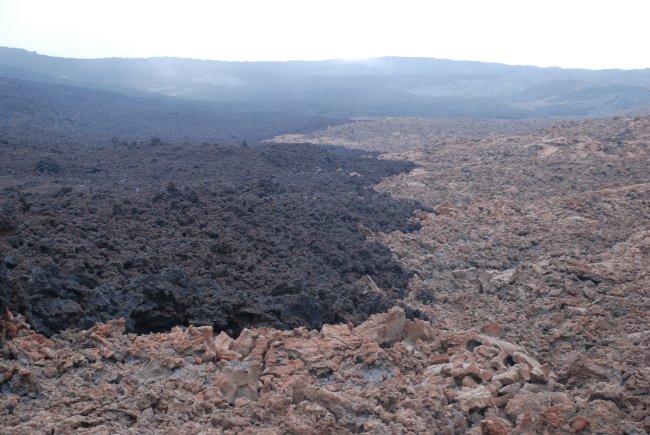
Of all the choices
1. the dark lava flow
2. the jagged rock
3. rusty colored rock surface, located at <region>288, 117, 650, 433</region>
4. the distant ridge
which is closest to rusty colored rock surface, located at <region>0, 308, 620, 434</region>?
the jagged rock

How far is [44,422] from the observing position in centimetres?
392

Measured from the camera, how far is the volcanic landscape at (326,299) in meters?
4.23

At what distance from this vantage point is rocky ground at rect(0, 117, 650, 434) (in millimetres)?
4160

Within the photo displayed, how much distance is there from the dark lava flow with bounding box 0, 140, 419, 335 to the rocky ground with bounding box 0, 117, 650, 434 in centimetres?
4

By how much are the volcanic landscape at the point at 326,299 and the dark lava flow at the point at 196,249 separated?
0.03 metres

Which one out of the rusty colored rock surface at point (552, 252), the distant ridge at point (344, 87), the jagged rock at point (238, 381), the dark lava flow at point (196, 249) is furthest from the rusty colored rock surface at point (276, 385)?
the distant ridge at point (344, 87)

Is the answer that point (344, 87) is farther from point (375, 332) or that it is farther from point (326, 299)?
point (375, 332)

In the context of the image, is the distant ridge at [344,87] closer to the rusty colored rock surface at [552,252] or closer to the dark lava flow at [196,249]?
the rusty colored rock surface at [552,252]

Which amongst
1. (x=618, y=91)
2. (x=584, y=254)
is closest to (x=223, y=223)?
(x=584, y=254)

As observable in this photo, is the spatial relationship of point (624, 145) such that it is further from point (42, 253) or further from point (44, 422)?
point (44, 422)

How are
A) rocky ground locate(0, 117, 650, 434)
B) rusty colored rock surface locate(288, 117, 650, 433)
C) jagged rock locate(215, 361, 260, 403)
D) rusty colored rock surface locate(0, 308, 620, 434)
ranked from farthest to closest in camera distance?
rusty colored rock surface locate(288, 117, 650, 433) < jagged rock locate(215, 361, 260, 403) < rocky ground locate(0, 117, 650, 434) < rusty colored rock surface locate(0, 308, 620, 434)

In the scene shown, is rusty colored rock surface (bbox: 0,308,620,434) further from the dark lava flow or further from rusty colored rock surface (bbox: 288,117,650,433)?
the dark lava flow

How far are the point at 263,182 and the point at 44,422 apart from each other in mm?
9506

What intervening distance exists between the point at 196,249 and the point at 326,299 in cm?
176
